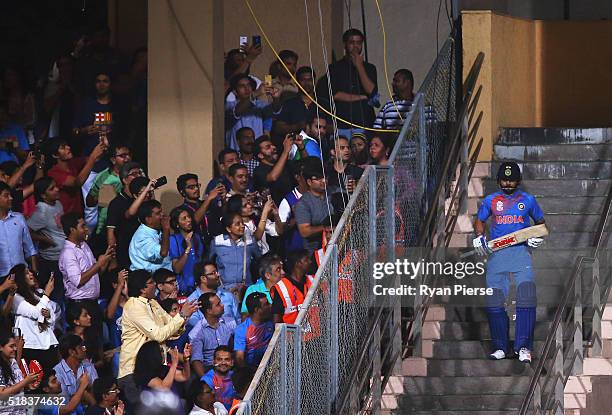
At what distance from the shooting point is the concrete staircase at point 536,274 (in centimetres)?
1331

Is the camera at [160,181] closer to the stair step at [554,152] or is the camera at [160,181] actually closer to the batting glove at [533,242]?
the stair step at [554,152]

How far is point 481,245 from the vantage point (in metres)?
13.9

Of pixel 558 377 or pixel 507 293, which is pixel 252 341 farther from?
pixel 558 377

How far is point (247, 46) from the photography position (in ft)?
59.9

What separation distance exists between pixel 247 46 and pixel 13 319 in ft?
16.4

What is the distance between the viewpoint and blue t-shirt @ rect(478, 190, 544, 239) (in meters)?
13.9

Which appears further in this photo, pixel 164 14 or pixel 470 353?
pixel 164 14

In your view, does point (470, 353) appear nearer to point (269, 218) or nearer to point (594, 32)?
point (269, 218)

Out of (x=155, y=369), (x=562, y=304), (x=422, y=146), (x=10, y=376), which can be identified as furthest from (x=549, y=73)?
(x=10, y=376)

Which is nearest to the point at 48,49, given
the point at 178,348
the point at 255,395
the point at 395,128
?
the point at 395,128

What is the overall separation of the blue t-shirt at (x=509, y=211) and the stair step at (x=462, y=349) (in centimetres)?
91

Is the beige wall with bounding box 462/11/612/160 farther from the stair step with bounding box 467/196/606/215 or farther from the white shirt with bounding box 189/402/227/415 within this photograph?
the white shirt with bounding box 189/402/227/415

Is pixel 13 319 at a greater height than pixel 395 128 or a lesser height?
lesser

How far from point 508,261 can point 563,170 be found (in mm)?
2205
